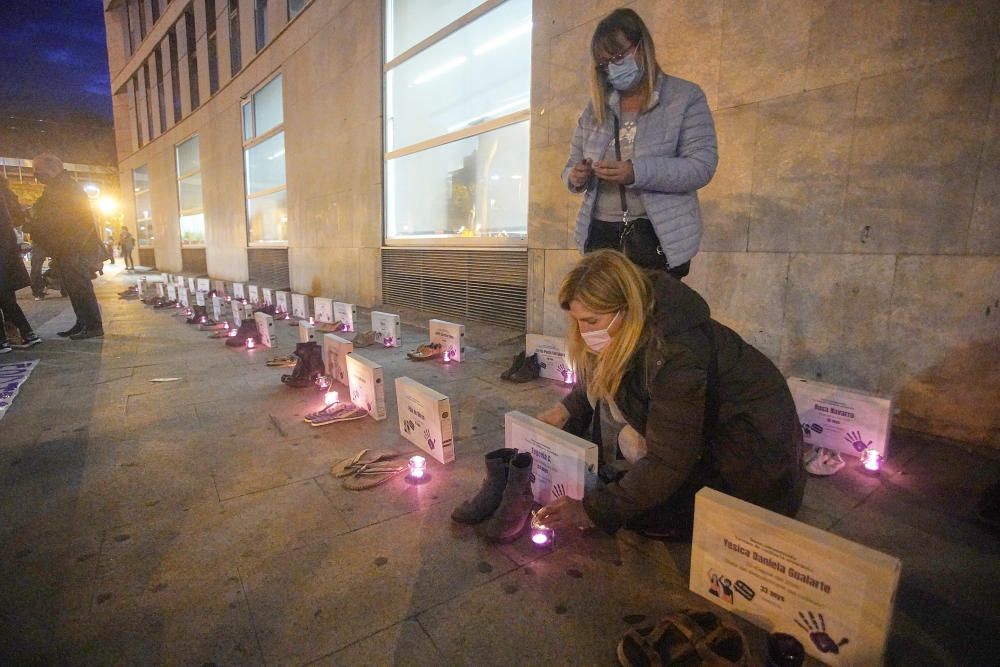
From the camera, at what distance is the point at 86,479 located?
8.35ft

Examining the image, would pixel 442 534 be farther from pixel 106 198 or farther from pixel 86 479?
pixel 106 198

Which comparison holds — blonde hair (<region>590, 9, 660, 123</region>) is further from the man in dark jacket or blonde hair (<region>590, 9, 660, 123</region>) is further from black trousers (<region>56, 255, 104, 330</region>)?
black trousers (<region>56, 255, 104, 330</region>)

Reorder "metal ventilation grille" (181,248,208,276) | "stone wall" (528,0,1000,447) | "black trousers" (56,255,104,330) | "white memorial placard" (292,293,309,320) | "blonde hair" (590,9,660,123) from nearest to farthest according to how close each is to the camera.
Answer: "blonde hair" (590,9,660,123) < "stone wall" (528,0,1000,447) < "black trousers" (56,255,104,330) < "white memorial placard" (292,293,309,320) < "metal ventilation grille" (181,248,208,276)

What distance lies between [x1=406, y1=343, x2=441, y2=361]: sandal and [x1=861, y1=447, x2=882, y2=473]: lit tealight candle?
3.86m

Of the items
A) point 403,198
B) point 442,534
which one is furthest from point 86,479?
point 403,198

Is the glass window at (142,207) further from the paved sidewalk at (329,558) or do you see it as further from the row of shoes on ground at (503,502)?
the row of shoes on ground at (503,502)

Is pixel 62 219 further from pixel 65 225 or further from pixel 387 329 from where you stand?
pixel 387 329

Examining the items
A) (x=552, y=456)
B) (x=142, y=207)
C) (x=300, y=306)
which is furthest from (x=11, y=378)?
(x=142, y=207)

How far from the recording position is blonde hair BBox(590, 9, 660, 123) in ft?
7.27

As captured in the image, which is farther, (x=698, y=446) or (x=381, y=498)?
(x=381, y=498)

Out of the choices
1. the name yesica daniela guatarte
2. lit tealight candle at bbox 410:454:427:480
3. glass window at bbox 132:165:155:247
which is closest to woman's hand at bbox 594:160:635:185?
the name yesica daniela guatarte

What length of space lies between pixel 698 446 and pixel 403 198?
837 centimetres

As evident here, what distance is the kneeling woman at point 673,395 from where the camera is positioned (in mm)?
1579

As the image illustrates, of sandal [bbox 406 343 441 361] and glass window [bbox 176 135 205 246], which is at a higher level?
glass window [bbox 176 135 205 246]
